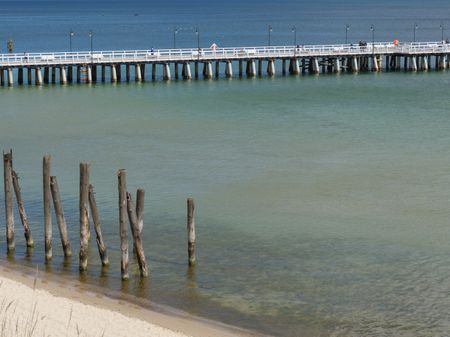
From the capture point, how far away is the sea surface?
2228 cm

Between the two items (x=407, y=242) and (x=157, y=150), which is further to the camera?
(x=157, y=150)

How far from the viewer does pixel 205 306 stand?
21.7 m

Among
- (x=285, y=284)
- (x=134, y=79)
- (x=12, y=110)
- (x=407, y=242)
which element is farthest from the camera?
(x=134, y=79)

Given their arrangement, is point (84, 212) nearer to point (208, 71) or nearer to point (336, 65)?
point (208, 71)

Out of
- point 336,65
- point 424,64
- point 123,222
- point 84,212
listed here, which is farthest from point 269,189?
point 424,64

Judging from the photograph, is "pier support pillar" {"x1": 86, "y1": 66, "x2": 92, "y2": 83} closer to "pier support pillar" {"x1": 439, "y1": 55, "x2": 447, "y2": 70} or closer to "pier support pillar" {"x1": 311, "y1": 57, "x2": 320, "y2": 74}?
"pier support pillar" {"x1": 311, "y1": 57, "x2": 320, "y2": 74}

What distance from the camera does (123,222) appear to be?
22.8 meters

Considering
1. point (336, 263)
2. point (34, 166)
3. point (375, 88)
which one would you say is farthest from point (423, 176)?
point (375, 88)

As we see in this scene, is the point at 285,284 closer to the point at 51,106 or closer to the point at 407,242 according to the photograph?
the point at 407,242

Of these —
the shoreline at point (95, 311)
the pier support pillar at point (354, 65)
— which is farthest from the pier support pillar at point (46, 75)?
the shoreline at point (95, 311)

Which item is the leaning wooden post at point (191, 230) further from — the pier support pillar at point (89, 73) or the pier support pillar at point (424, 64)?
the pier support pillar at point (424, 64)

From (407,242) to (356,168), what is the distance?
1042 cm

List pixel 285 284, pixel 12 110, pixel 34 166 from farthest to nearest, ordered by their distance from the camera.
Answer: pixel 12 110 → pixel 34 166 → pixel 285 284

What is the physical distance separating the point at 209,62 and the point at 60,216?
48640 millimetres
